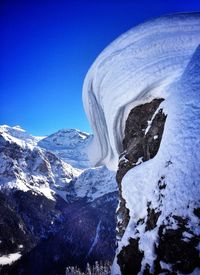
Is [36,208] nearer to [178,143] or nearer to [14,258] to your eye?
[14,258]

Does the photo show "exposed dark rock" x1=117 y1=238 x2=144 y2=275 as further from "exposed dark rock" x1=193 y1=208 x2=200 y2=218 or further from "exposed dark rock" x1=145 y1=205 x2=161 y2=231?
"exposed dark rock" x1=193 y1=208 x2=200 y2=218

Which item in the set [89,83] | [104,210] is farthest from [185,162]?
[104,210]

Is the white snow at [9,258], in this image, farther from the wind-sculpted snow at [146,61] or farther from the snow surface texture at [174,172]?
the snow surface texture at [174,172]

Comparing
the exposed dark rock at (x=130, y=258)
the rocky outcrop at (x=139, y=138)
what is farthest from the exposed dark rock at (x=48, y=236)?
the exposed dark rock at (x=130, y=258)

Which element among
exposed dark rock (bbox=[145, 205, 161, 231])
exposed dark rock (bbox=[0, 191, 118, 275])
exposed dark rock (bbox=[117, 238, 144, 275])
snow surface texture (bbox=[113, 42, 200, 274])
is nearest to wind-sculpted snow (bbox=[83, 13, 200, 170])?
snow surface texture (bbox=[113, 42, 200, 274])

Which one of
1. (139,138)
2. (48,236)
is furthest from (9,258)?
(139,138)

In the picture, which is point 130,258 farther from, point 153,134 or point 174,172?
point 153,134
